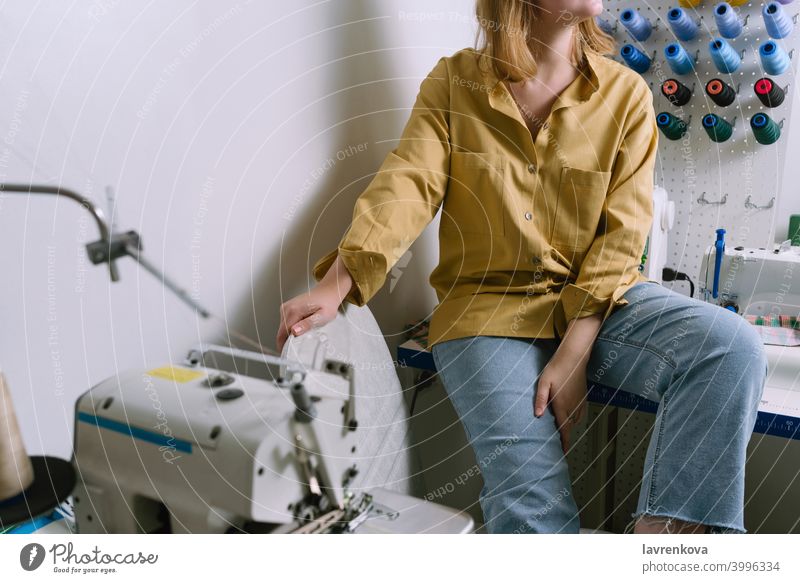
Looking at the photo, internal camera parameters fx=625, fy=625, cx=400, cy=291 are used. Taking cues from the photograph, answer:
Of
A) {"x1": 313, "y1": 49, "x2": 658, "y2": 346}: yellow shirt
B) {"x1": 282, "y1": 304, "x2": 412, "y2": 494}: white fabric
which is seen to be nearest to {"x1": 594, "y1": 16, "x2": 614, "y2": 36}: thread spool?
{"x1": 313, "y1": 49, "x2": 658, "y2": 346}: yellow shirt

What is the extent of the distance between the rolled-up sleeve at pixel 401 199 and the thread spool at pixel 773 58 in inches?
23.9

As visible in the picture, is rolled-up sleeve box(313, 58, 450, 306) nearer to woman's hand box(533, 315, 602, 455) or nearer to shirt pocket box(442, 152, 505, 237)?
shirt pocket box(442, 152, 505, 237)

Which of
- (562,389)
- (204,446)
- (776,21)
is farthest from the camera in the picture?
(776,21)

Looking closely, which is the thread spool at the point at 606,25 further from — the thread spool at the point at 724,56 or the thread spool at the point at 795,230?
the thread spool at the point at 795,230

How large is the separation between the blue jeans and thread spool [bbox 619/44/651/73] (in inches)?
23.1

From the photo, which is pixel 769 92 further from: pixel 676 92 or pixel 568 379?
pixel 568 379

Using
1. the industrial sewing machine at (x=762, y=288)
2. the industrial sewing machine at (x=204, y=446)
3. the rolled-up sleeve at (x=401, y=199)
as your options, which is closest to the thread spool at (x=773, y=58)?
the industrial sewing machine at (x=762, y=288)

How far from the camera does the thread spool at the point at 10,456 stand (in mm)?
382

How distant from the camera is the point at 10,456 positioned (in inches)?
15.2

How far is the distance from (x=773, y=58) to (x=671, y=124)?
0.19 meters

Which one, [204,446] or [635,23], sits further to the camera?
[635,23]

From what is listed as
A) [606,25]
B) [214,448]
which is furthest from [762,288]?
[214,448]

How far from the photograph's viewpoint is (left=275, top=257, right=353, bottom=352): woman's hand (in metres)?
0.54
